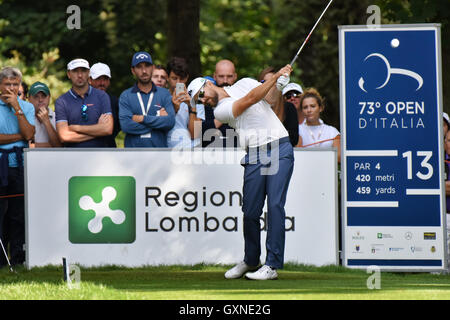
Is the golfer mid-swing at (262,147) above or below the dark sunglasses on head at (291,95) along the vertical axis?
below

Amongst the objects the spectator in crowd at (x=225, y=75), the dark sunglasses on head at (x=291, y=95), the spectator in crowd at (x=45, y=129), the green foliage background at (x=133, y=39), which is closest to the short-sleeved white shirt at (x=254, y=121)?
the spectator in crowd at (x=225, y=75)

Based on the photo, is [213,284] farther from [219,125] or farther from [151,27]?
[151,27]

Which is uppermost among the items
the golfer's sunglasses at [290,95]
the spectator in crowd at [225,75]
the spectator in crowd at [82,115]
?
the spectator in crowd at [225,75]

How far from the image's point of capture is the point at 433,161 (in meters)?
12.5

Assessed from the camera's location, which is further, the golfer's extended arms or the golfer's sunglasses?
the golfer's sunglasses

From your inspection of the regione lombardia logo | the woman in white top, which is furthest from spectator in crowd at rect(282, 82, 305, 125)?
the regione lombardia logo

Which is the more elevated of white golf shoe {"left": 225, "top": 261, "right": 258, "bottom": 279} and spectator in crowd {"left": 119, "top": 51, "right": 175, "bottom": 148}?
spectator in crowd {"left": 119, "top": 51, "right": 175, "bottom": 148}

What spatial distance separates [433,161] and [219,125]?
100 inches

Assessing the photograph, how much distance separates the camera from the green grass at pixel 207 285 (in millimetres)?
8906

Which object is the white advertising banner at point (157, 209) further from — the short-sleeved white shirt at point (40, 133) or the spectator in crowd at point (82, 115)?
the short-sleeved white shirt at point (40, 133)

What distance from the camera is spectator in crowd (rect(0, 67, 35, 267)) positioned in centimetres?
1274

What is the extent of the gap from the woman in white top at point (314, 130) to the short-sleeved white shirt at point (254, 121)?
8.74ft

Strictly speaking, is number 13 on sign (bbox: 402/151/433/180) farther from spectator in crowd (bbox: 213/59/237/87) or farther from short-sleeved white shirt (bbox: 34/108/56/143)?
short-sleeved white shirt (bbox: 34/108/56/143)

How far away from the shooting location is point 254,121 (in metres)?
10.6
